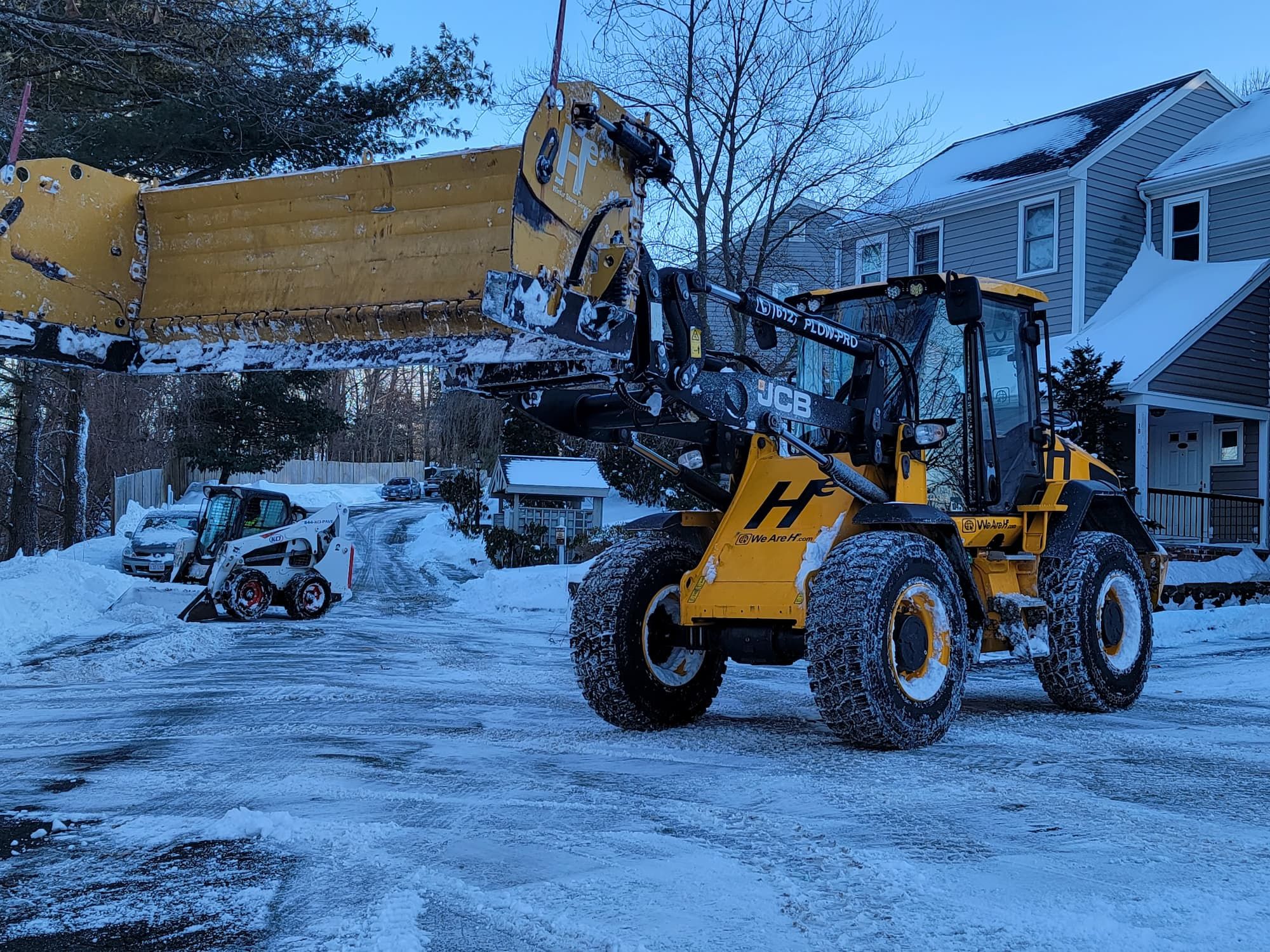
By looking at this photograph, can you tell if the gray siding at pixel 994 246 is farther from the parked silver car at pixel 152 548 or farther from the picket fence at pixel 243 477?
the picket fence at pixel 243 477

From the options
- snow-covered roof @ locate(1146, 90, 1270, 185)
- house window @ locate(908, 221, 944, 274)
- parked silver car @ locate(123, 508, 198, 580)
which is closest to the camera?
snow-covered roof @ locate(1146, 90, 1270, 185)

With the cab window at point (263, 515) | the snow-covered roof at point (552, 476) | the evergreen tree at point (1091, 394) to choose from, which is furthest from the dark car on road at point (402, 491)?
the evergreen tree at point (1091, 394)

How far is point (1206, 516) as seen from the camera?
19312 millimetres

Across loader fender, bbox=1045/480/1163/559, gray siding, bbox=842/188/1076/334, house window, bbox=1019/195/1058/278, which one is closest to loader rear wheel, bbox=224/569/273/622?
gray siding, bbox=842/188/1076/334

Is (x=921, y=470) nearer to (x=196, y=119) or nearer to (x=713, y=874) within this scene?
(x=713, y=874)

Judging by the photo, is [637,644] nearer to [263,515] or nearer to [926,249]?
[263,515]

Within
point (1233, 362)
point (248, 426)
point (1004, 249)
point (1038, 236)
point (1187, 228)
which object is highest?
point (1187, 228)

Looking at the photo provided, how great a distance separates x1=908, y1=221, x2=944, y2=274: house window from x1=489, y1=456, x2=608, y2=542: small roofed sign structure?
981 centimetres

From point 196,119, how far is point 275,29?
4.94 m

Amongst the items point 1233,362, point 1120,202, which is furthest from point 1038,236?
point 1233,362

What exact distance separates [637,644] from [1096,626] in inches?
122

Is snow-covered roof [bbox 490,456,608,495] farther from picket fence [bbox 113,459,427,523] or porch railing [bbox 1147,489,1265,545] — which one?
picket fence [bbox 113,459,427,523]

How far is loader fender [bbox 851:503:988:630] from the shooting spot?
21.1ft

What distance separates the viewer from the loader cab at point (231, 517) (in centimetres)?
1700
